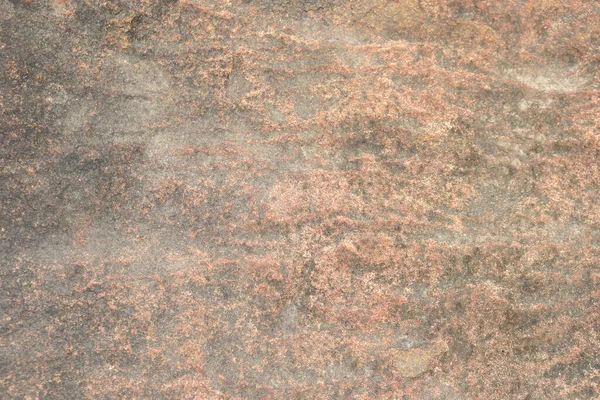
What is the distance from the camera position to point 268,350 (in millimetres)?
1479

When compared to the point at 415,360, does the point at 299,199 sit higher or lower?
higher

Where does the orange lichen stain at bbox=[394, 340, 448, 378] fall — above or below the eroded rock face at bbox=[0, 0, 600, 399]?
below

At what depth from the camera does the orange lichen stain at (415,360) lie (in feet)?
4.90

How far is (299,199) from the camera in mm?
1523

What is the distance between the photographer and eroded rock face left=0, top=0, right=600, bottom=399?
146 centimetres

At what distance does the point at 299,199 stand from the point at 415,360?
490 millimetres

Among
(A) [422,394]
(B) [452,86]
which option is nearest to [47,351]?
(A) [422,394]

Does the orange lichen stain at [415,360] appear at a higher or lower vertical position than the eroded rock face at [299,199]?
lower

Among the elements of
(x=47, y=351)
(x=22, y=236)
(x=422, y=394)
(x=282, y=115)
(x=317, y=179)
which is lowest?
(x=422, y=394)

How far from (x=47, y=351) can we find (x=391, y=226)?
877 mm

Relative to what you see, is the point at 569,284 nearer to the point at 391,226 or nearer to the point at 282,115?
the point at 391,226

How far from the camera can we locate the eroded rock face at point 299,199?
1.46 m

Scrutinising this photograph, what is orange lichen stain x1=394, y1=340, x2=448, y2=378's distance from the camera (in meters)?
1.49

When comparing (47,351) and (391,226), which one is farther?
(391,226)
